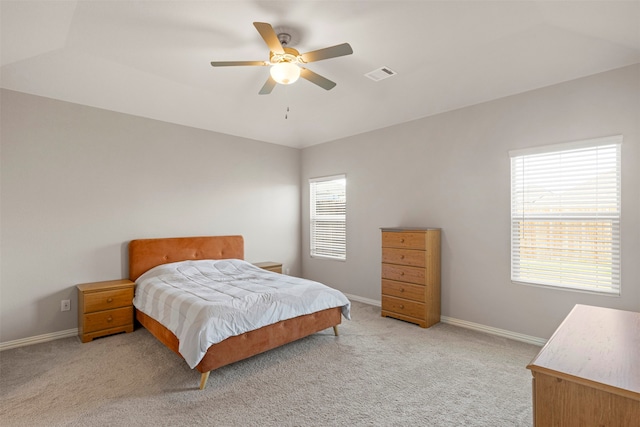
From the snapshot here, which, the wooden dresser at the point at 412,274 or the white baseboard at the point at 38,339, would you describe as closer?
the white baseboard at the point at 38,339

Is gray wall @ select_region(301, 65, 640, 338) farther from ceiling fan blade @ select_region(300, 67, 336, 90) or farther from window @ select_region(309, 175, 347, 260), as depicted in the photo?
ceiling fan blade @ select_region(300, 67, 336, 90)

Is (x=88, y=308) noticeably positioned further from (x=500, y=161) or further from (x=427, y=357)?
(x=500, y=161)

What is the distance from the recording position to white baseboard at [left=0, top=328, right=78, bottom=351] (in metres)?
3.32

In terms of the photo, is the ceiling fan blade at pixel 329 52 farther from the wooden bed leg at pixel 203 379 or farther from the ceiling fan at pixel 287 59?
the wooden bed leg at pixel 203 379

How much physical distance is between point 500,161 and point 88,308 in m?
4.88

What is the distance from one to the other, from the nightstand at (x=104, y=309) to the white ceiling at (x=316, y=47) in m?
2.23

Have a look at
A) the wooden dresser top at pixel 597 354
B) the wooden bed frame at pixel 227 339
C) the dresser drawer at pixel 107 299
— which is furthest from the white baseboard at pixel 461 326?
the wooden dresser top at pixel 597 354

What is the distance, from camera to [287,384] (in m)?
2.62

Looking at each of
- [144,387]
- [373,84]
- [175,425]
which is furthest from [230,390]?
[373,84]

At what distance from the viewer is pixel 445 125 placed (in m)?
4.12

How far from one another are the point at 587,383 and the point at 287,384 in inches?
82.9

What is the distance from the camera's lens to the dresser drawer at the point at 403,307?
3.92 m

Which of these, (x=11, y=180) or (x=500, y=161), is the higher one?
(x=500, y=161)

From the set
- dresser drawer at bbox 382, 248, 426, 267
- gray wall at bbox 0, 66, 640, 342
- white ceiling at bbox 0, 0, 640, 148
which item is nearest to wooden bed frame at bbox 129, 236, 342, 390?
gray wall at bbox 0, 66, 640, 342
